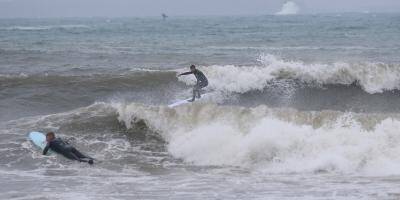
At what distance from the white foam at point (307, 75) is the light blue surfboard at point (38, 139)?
7.31m

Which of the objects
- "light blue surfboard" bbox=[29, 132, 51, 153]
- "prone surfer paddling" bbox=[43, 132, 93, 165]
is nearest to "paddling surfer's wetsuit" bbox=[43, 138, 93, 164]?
"prone surfer paddling" bbox=[43, 132, 93, 165]

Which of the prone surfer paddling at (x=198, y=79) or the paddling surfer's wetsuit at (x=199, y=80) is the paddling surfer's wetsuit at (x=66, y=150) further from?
the paddling surfer's wetsuit at (x=199, y=80)

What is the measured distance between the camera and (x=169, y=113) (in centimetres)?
1472

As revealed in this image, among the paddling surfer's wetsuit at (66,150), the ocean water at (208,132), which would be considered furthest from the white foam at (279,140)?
the paddling surfer's wetsuit at (66,150)

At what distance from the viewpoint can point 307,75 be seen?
20125 millimetres

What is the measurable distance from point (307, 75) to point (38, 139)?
10.3 meters

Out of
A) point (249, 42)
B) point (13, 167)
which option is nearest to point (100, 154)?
point (13, 167)

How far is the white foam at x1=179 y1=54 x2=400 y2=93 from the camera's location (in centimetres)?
1923

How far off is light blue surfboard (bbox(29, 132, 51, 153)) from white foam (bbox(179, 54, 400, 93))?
7313 millimetres

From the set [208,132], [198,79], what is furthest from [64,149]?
[198,79]

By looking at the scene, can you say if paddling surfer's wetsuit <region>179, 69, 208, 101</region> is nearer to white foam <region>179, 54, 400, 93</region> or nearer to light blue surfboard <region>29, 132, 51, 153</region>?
white foam <region>179, 54, 400, 93</region>

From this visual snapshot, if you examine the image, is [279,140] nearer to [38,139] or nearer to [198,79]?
[38,139]

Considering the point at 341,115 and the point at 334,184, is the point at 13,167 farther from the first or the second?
the point at 341,115

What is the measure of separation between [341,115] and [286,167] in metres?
2.69
